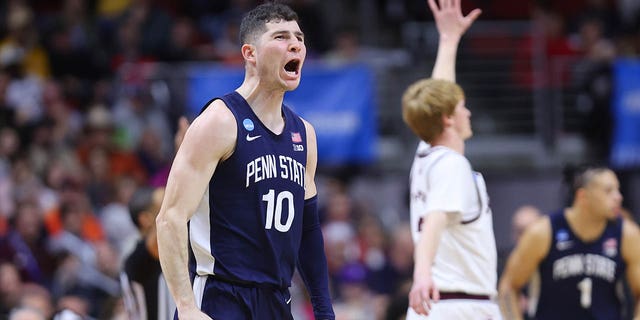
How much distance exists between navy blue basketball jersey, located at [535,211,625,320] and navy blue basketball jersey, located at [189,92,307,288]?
2782mm

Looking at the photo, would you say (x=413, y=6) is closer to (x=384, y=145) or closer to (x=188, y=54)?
(x=384, y=145)

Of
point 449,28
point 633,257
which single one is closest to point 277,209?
point 449,28

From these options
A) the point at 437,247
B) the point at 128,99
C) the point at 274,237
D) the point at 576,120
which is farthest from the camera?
the point at 576,120

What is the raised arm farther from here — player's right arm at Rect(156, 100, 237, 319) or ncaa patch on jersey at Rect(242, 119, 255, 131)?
player's right arm at Rect(156, 100, 237, 319)

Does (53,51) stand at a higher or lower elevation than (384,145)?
higher

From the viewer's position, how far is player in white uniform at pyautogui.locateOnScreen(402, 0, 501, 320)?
271 inches

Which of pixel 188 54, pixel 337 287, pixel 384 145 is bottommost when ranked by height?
pixel 337 287

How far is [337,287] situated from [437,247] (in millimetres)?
7712

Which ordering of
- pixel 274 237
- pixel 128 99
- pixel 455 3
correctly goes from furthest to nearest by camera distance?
pixel 128 99 → pixel 455 3 → pixel 274 237

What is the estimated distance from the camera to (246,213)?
19.2 ft

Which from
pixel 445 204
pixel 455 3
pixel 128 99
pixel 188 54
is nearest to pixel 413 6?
pixel 188 54

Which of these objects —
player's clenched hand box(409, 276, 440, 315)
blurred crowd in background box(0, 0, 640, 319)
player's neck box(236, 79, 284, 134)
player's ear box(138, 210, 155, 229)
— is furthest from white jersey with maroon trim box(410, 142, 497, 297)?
blurred crowd in background box(0, 0, 640, 319)

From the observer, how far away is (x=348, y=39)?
16234mm

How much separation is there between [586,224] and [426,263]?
2.14m
